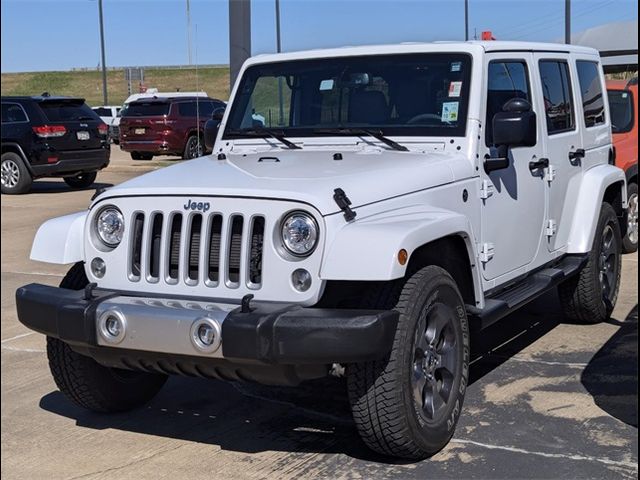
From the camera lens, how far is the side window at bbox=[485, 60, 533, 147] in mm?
5406

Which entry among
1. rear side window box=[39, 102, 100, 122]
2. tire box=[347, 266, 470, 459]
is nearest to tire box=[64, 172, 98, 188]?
rear side window box=[39, 102, 100, 122]

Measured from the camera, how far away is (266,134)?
561 centimetres

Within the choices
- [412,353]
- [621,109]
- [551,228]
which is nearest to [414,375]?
[412,353]

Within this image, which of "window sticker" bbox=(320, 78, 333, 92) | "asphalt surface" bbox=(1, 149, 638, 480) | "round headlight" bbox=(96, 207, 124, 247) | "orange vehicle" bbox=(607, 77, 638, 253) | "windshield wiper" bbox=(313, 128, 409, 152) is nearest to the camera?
"asphalt surface" bbox=(1, 149, 638, 480)

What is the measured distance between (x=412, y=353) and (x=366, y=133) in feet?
5.25

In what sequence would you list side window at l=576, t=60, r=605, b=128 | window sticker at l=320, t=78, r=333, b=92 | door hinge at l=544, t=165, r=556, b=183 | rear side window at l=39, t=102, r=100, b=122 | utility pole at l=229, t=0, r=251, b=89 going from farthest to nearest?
rear side window at l=39, t=102, r=100, b=122, utility pole at l=229, t=0, r=251, b=89, side window at l=576, t=60, r=605, b=128, door hinge at l=544, t=165, r=556, b=183, window sticker at l=320, t=78, r=333, b=92

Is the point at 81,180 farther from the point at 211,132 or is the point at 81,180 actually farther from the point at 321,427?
the point at 321,427

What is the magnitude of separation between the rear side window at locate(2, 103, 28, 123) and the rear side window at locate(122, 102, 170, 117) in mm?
7438

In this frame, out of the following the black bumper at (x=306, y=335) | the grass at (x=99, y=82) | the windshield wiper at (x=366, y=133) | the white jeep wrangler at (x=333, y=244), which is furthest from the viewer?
the grass at (x=99, y=82)

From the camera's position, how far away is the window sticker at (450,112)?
521 cm

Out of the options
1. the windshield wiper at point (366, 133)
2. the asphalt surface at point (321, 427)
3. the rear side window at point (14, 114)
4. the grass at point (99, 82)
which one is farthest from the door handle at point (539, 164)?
the grass at point (99, 82)

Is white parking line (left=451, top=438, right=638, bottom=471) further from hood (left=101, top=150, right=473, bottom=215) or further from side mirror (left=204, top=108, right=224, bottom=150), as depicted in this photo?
side mirror (left=204, top=108, right=224, bottom=150)

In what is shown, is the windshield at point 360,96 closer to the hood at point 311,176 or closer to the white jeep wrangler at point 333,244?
the white jeep wrangler at point 333,244

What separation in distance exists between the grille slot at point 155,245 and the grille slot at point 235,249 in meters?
0.37
